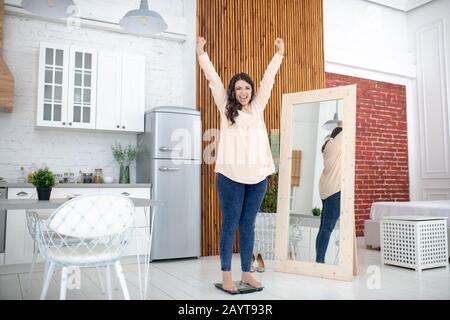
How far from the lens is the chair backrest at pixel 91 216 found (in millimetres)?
2139

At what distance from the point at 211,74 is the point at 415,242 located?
2504 mm

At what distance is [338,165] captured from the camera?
3.67m

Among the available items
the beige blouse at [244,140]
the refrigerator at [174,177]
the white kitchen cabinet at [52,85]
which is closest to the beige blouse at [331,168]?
the beige blouse at [244,140]

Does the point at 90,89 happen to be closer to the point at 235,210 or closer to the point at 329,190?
the point at 235,210

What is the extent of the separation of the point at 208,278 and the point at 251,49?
9.88 ft

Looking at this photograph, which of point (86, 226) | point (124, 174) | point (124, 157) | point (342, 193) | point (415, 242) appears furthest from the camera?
point (124, 157)

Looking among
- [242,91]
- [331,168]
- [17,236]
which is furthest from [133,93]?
[331,168]

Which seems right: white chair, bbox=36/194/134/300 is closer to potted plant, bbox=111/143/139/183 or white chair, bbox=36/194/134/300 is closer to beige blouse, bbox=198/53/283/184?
beige blouse, bbox=198/53/283/184

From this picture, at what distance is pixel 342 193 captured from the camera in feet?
11.8

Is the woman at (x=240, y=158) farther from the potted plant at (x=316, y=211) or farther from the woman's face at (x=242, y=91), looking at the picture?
the potted plant at (x=316, y=211)

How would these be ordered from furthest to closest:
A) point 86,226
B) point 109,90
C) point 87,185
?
point 109,90
point 87,185
point 86,226

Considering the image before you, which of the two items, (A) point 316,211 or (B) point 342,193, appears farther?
(A) point 316,211
